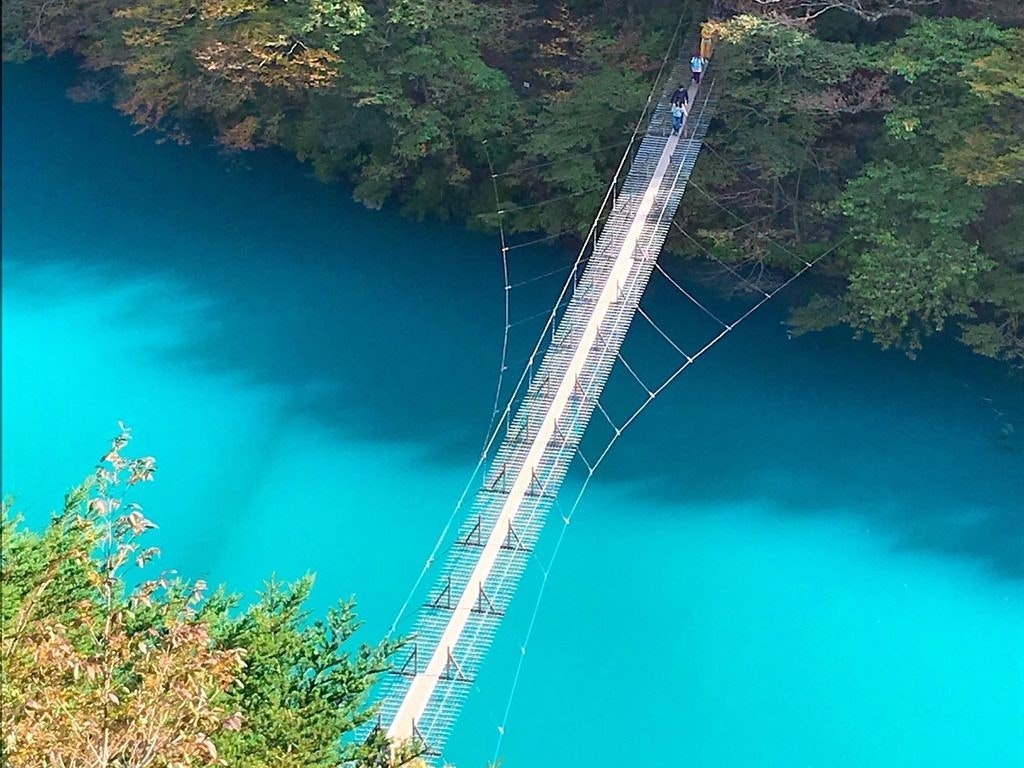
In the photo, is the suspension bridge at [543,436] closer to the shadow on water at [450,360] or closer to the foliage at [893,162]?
the shadow on water at [450,360]

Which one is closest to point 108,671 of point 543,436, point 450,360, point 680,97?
point 543,436

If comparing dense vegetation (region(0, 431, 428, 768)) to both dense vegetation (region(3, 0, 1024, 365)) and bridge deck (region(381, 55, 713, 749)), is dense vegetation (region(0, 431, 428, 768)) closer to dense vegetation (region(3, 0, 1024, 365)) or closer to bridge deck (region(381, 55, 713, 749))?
bridge deck (region(381, 55, 713, 749))

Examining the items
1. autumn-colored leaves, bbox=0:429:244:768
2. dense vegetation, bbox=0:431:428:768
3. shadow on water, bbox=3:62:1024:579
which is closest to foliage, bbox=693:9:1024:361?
shadow on water, bbox=3:62:1024:579

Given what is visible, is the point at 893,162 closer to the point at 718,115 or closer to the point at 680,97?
the point at 718,115

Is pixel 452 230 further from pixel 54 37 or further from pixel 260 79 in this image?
pixel 54 37

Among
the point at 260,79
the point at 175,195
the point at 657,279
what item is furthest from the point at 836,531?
the point at 175,195
